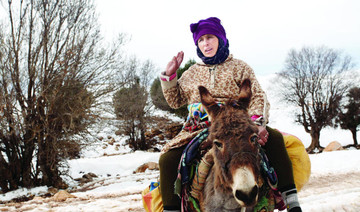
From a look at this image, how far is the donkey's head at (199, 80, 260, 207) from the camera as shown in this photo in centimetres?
140

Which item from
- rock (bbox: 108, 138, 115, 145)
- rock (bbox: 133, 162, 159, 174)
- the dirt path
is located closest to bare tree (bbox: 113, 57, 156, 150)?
rock (bbox: 108, 138, 115, 145)

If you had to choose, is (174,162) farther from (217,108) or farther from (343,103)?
(343,103)

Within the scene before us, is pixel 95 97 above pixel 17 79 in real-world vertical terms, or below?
below

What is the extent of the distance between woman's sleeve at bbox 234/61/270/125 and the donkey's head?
281 mm

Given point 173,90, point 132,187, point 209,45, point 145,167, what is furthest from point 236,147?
point 145,167

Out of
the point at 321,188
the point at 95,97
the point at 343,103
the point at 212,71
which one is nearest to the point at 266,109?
the point at 212,71

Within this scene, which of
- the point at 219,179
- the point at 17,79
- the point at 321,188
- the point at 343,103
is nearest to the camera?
the point at 219,179

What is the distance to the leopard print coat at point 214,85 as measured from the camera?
2.22 meters

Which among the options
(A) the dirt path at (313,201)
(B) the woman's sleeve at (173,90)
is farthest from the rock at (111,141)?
(B) the woman's sleeve at (173,90)

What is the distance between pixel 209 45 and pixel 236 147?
1.36 metres

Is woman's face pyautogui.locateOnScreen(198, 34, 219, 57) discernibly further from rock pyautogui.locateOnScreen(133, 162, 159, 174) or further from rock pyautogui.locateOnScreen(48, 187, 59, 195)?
rock pyautogui.locateOnScreen(133, 162, 159, 174)

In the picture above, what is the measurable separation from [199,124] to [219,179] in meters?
0.58

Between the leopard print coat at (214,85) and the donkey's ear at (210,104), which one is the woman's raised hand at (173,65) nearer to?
the leopard print coat at (214,85)

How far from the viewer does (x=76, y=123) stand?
35.3 feet
